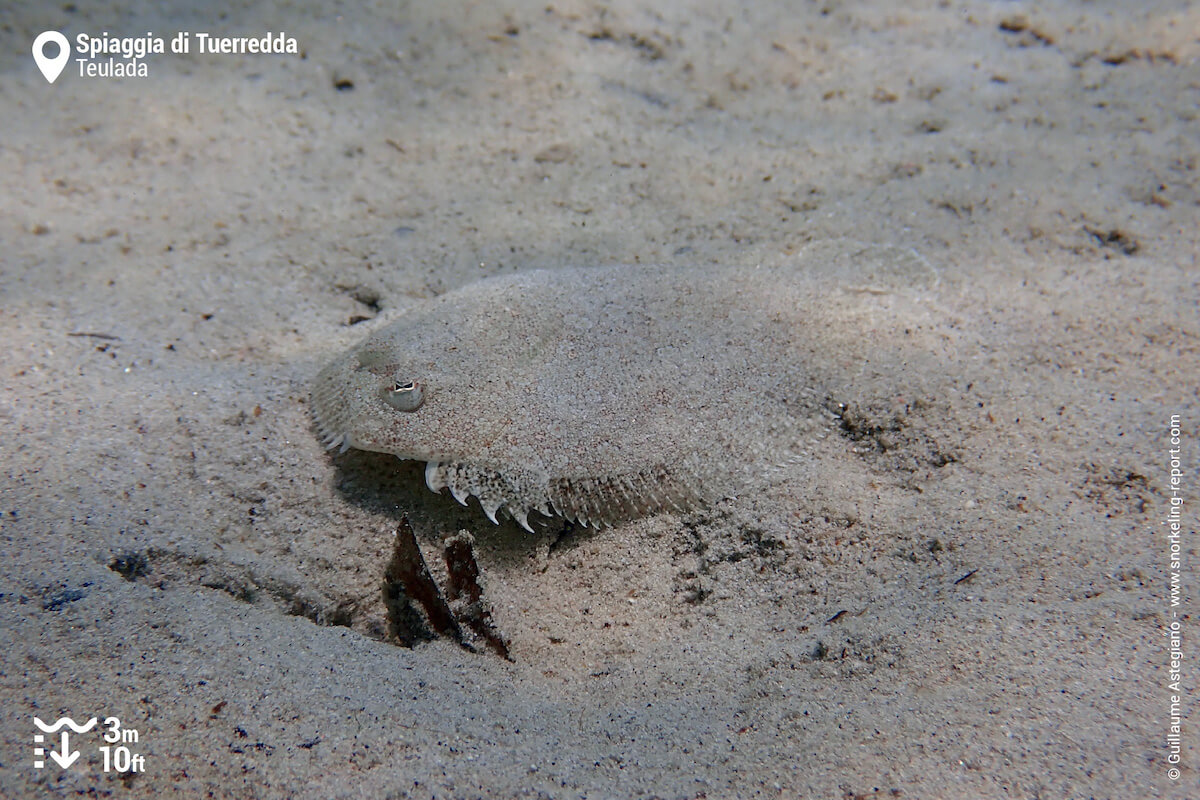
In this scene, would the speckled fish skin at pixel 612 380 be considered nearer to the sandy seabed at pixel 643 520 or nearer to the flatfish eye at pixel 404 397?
the flatfish eye at pixel 404 397

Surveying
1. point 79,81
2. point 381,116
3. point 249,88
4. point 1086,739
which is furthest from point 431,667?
point 79,81

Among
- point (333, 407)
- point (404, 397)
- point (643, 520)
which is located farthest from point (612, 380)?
point (333, 407)

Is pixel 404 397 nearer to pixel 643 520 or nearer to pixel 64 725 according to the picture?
pixel 643 520

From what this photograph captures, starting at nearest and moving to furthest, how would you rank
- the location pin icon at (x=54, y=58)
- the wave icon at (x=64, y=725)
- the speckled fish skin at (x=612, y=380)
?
the wave icon at (x=64, y=725), the speckled fish skin at (x=612, y=380), the location pin icon at (x=54, y=58)

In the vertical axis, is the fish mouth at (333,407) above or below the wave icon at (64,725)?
above

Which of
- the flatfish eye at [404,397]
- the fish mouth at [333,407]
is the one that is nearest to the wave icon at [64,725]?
the fish mouth at [333,407]

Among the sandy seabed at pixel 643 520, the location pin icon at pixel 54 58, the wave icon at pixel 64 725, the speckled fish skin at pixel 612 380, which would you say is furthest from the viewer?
the location pin icon at pixel 54 58
